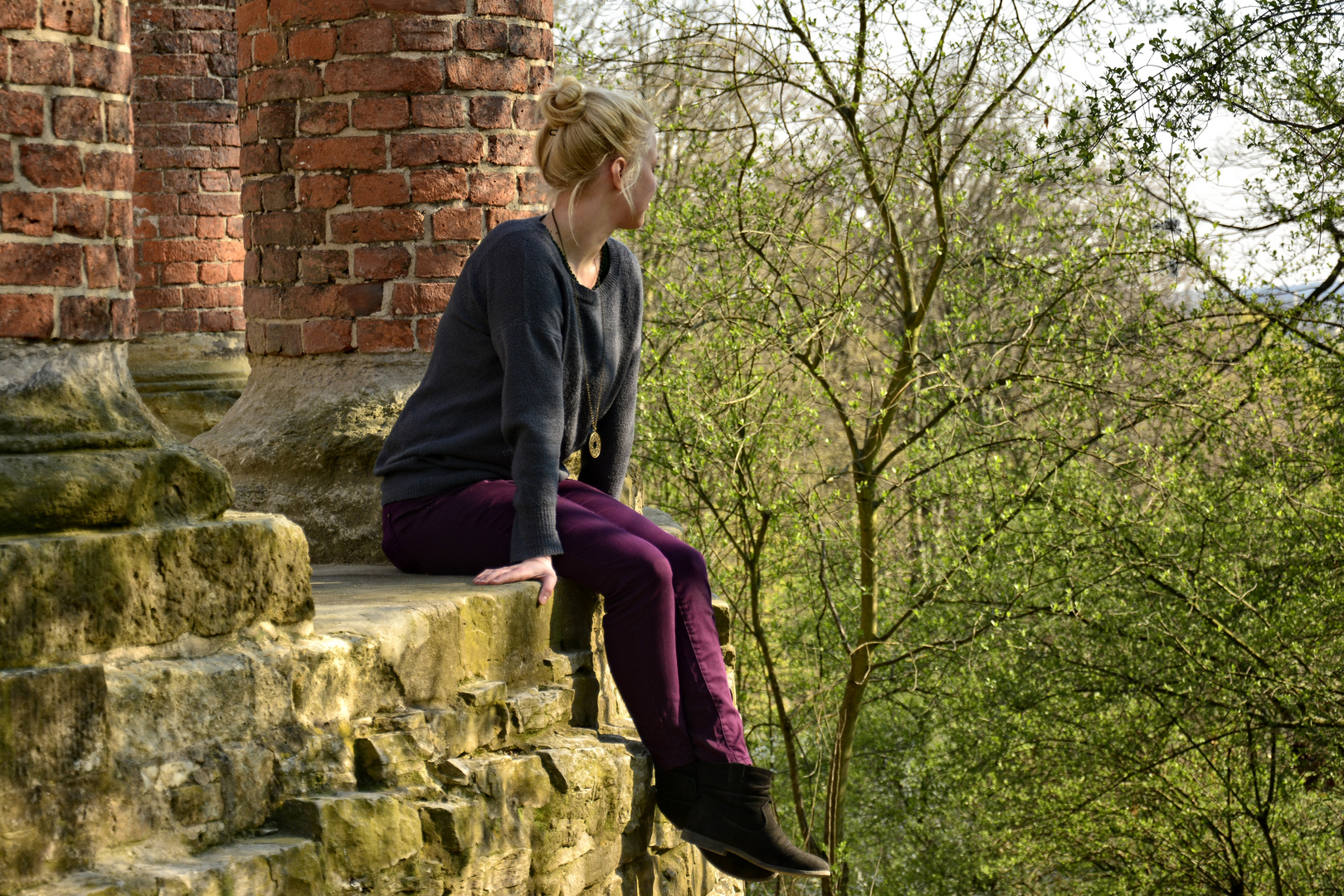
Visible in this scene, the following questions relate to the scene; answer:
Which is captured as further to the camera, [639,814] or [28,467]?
[639,814]

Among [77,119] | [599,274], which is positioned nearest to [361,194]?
[599,274]

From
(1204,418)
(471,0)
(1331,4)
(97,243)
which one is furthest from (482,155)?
(1204,418)

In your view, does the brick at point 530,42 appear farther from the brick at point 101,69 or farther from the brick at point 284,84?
the brick at point 101,69

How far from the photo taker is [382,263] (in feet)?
12.7

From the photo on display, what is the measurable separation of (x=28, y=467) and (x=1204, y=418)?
6.97m

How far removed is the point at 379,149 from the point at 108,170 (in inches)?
57.2

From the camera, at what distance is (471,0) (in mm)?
3818

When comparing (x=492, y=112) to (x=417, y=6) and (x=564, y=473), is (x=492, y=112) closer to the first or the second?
(x=417, y=6)

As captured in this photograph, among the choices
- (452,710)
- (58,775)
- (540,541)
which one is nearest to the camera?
(58,775)

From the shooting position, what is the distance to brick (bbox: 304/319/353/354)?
3902 mm

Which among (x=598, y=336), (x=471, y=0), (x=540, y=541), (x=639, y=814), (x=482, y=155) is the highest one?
(x=471, y=0)

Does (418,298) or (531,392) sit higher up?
(418,298)

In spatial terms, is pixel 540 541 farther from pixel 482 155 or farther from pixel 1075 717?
pixel 1075 717

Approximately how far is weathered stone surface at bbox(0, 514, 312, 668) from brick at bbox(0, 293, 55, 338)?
38cm
